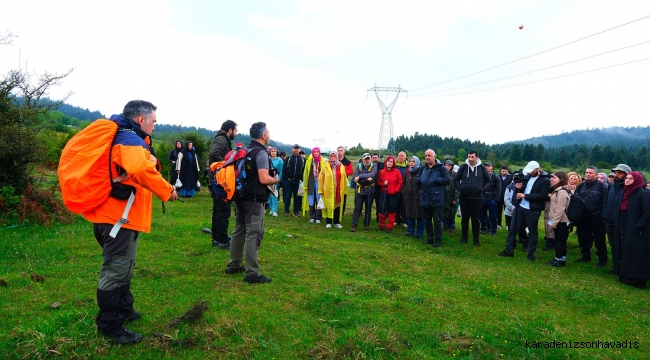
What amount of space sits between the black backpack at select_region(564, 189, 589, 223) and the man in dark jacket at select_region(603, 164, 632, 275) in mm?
468

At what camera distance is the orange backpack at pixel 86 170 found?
12.4ft

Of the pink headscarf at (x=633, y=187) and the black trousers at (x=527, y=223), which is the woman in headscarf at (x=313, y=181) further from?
the pink headscarf at (x=633, y=187)

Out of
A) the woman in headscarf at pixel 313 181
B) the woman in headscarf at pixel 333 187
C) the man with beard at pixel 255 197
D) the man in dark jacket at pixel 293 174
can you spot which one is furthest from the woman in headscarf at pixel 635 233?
the man in dark jacket at pixel 293 174

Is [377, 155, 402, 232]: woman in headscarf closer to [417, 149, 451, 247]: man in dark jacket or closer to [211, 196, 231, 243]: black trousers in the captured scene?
[417, 149, 451, 247]: man in dark jacket

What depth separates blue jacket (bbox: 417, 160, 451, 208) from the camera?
10.5 m

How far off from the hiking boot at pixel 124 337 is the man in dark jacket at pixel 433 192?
8.13 meters

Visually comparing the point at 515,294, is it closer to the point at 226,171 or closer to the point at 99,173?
the point at 226,171

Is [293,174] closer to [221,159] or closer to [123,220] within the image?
[221,159]

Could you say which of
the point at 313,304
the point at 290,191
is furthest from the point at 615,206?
the point at 290,191

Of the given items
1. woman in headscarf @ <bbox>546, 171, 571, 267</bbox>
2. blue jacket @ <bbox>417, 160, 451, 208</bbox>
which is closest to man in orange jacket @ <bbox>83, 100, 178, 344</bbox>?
blue jacket @ <bbox>417, 160, 451, 208</bbox>

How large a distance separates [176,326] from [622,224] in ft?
30.2

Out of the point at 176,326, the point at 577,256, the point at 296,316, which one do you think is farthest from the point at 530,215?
the point at 176,326

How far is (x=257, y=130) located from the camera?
609 centimetres

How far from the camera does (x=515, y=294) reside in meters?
6.80
